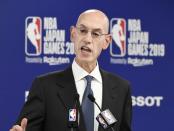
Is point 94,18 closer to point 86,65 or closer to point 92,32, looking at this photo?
point 92,32

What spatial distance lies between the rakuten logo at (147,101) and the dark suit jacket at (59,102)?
173 cm

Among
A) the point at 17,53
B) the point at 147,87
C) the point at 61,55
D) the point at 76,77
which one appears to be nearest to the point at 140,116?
the point at 147,87

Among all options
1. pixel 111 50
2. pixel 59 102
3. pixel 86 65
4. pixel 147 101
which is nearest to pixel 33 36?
pixel 111 50

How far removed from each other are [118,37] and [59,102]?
6.32 ft

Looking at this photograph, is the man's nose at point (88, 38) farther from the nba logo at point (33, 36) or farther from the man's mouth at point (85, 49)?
the nba logo at point (33, 36)

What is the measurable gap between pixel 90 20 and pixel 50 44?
1675 mm

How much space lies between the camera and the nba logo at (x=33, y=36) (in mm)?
3920

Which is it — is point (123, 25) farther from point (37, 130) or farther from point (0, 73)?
point (37, 130)

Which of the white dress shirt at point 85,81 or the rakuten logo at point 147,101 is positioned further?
the rakuten logo at point 147,101

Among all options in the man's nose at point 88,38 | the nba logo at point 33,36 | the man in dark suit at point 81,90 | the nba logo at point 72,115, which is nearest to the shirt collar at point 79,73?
the man in dark suit at point 81,90

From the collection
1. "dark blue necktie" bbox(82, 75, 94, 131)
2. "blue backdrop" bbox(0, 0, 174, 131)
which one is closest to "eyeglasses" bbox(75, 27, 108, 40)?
"dark blue necktie" bbox(82, 75, 94, 131)

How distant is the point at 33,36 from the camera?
3.92 meters

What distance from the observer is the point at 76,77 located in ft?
7.59

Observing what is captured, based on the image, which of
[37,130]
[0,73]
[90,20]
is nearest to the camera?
[37,130]
